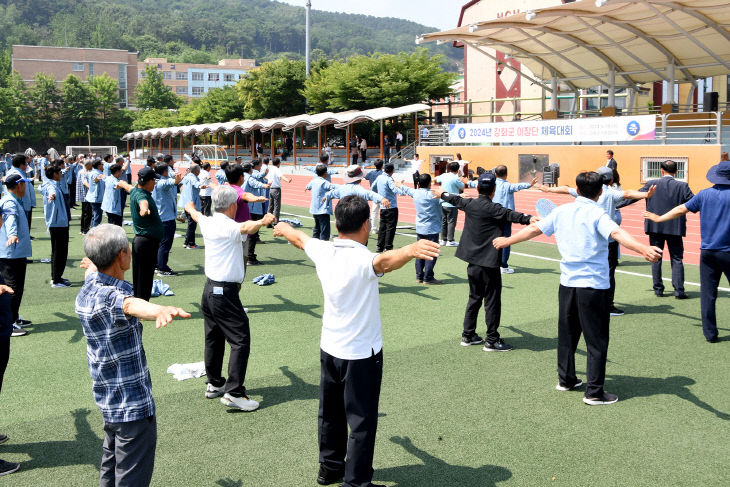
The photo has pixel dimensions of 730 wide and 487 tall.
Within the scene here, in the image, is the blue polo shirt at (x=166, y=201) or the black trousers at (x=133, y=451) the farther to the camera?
the blue polo shirt at (x=166, y=201)

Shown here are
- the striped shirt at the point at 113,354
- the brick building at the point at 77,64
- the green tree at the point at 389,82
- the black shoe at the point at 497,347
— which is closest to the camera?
the striped shirt at the point at 113,354

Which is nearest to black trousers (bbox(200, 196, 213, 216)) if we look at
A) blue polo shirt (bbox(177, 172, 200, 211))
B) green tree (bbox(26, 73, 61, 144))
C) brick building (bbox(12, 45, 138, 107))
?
blue polo shirt (bbox(177, 172, 200, 211))

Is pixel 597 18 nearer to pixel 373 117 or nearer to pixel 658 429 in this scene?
pixel 373 117

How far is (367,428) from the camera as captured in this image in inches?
153

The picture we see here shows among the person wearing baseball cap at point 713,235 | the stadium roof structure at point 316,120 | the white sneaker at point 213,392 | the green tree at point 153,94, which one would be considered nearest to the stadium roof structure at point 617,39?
the stadium roof structure at point 316,120

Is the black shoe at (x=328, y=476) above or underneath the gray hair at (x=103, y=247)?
underneath

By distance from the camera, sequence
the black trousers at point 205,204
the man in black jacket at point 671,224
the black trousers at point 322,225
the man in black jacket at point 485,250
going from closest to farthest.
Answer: the man in black jacket at point 485,250 < the man in black jacket at point 671,224 < the black trousers at point 322,225 < the black trousers at point 205,204

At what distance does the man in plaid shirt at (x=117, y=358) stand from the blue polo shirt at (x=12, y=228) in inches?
182

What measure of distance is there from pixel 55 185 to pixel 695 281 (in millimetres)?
10412

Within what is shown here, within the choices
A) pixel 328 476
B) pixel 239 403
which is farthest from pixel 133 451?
pixel 239 403

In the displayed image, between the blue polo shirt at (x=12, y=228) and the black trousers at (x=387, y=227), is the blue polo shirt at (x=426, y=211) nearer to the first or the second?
the black trousers at (x=387, y=227)

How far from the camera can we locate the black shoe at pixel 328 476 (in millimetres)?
4246

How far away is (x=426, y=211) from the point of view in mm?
Answer: 10242

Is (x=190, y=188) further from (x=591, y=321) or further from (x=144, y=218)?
(x=591, y=321)
